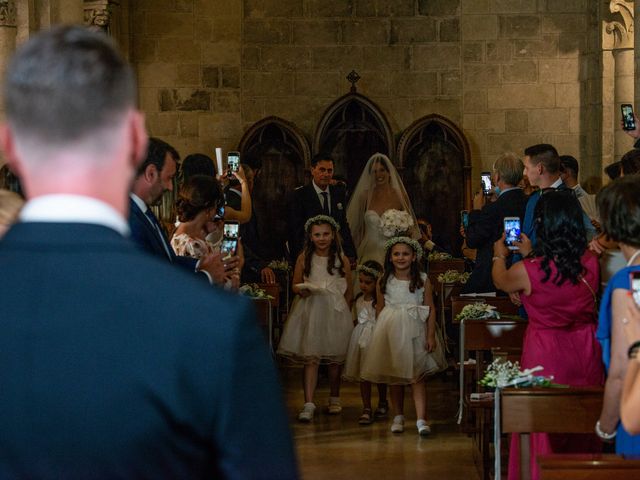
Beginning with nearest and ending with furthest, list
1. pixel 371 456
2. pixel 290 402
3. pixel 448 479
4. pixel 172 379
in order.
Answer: pixel 172 379, pixel 448 479, pixel 371 456, pixel 290 402

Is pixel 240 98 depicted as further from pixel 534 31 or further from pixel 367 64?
pixel 534 31

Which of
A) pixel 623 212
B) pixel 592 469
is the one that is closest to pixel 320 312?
pixel 623 212

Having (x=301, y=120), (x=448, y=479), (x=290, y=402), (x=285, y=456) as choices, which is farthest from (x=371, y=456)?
(x=301, y=120)

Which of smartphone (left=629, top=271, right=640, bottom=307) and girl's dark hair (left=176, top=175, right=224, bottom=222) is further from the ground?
girl's dark hair (left=176, top=175, right=224, bottom=222)

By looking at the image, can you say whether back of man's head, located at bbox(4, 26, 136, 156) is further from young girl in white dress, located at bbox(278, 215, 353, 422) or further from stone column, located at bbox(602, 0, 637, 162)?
stone column, located at bbox(602, 0, 637, 162)

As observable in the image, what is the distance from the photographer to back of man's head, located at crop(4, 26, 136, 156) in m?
1.34

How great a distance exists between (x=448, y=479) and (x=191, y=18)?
847 centimetres

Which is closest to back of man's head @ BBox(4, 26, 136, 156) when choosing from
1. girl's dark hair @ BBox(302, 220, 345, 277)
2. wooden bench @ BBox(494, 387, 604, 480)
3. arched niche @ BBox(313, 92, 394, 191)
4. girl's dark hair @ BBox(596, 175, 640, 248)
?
girl's dark hair @ BBox(596, 175, 640, 248)

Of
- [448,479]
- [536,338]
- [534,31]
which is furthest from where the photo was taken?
[534,31]

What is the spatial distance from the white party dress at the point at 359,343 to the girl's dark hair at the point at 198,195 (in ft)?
9.68

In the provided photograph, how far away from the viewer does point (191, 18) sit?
1362 cm

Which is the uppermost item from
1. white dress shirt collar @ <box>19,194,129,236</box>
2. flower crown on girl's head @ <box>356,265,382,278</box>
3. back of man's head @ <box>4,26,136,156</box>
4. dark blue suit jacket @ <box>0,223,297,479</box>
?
back of man's head @ <box>4,26,136,156</box>

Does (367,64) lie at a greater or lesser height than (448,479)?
greater

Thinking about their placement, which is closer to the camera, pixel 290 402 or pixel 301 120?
pixel 290 402
